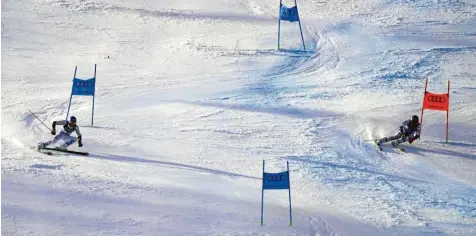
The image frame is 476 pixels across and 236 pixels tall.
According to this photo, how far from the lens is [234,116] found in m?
18.9

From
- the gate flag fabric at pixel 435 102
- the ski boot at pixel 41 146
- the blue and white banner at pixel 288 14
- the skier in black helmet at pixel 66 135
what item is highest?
the blue and white banner at pixel 288 14

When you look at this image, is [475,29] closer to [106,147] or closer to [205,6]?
[205,6]

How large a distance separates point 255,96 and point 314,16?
19.2 feet

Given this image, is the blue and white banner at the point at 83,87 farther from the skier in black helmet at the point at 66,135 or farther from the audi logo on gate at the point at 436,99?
the audi logo on gate at the point at 436,99

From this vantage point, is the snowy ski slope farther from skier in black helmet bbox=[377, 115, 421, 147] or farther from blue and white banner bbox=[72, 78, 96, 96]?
blue and white banner bbox=[72, 78, 96, 96]

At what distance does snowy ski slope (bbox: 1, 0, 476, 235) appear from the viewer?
1428cm

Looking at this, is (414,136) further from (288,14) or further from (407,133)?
(288,14)

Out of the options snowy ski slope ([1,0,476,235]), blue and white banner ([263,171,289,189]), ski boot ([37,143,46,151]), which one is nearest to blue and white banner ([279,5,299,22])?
snowy ski slope ([1,0,476,235])

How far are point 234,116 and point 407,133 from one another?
404 centimetres

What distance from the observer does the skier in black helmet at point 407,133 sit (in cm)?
1747

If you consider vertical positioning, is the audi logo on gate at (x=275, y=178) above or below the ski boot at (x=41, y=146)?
below

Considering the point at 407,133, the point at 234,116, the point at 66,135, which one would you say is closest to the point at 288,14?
the point at 234,116

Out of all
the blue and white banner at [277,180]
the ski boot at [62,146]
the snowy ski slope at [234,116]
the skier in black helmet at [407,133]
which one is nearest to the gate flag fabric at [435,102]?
the skier in black helmet at [407,133]

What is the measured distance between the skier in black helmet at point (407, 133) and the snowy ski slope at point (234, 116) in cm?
26
